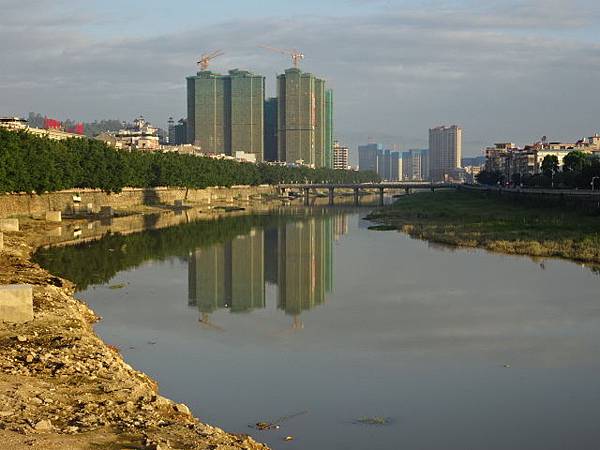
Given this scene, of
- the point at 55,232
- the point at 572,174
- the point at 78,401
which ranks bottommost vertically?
the point at 78,401

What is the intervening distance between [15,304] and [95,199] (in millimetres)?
92351

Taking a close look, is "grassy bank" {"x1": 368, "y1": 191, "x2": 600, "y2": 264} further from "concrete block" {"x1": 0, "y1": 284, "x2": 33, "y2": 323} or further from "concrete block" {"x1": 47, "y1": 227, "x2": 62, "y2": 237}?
"concrete block" {"x1": 0, "y1": 284, "x2": 33, "y2": 323}

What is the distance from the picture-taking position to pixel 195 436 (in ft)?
51.6

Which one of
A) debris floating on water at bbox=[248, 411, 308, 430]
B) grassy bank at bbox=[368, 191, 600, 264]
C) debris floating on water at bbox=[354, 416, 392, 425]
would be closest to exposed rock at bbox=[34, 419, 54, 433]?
debris floating on water at bbox=[248, 411, 308, 430]

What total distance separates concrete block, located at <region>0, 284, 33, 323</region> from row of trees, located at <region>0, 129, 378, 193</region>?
51291mm

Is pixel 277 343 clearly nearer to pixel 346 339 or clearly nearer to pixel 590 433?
pixel 346 339

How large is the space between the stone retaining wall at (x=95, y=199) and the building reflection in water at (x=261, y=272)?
966 inches

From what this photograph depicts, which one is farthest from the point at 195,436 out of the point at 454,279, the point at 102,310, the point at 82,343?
the point at 454,279

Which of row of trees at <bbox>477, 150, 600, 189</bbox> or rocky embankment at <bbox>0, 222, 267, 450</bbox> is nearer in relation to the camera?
rocky embankment at <bbox>0, 222, 267, 450</bbox>

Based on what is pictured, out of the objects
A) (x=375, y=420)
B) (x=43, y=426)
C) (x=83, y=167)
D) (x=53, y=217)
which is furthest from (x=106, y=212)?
(x=43, y=426)

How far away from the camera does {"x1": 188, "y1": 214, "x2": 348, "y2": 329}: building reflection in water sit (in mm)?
39062

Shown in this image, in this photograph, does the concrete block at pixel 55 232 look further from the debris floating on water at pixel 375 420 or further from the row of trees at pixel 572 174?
the row of trees at pixel 572 174

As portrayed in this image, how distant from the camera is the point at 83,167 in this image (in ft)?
344

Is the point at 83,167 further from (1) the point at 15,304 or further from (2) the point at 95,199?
(1) the point at 15,304
